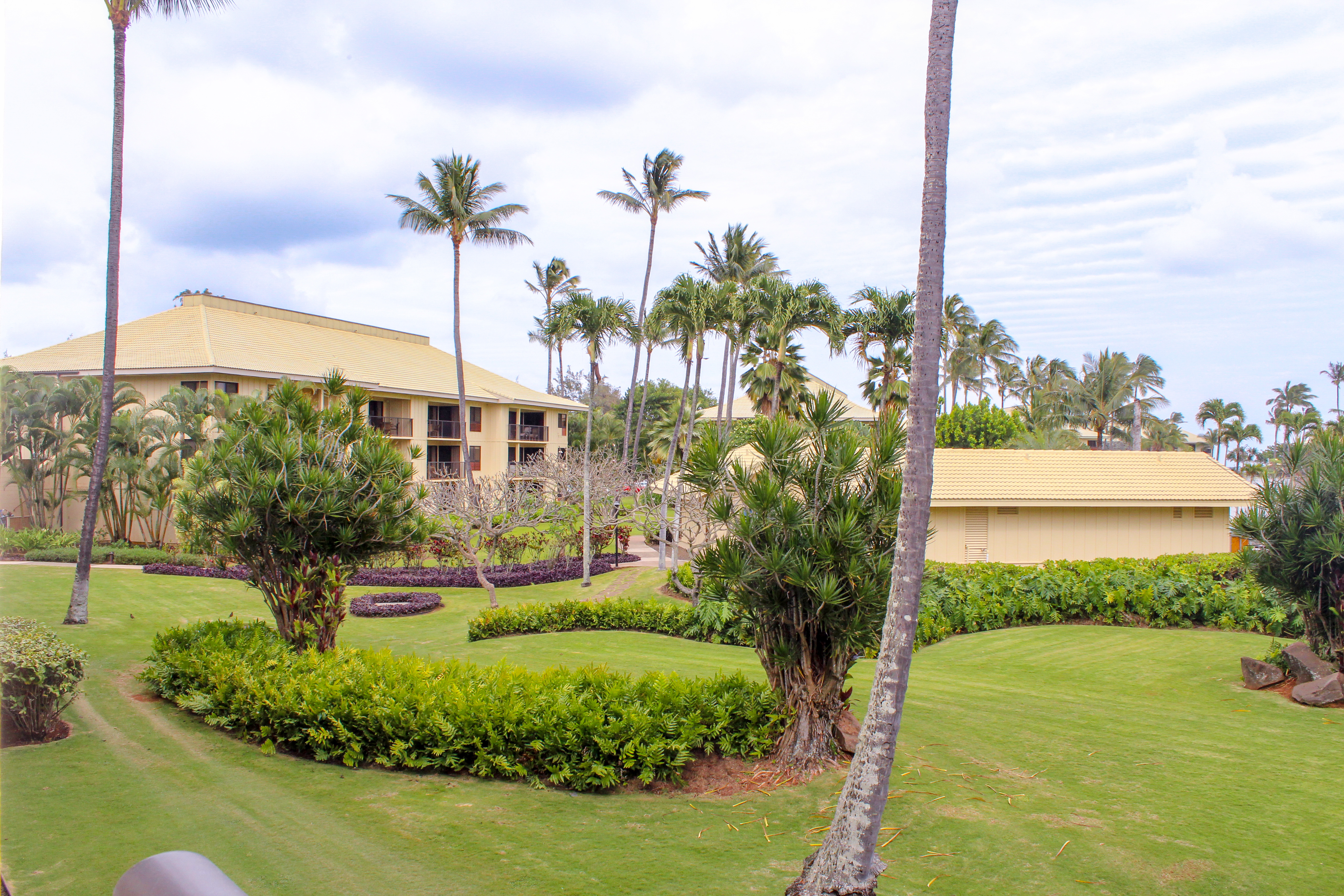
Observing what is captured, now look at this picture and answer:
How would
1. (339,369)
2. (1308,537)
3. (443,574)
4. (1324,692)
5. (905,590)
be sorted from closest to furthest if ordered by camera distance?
(905,590) < (1324,692) < (1308,537) < (339,369) < (443,574)

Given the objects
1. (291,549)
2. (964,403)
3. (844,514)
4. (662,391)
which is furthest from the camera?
(662,391)

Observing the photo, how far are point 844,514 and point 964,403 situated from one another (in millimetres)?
44440

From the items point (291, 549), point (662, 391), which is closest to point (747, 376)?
point (291, 549)

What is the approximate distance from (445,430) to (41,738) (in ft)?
108

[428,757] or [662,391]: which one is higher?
[662,391]

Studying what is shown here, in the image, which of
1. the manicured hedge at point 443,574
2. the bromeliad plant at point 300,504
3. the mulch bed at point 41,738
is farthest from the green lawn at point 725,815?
the manicured hedge at point 443,574

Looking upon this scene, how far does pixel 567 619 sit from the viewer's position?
18.1 meters

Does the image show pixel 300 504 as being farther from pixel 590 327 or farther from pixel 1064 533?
pixel 1064 533

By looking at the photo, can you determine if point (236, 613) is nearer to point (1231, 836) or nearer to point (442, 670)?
point (442, 670)

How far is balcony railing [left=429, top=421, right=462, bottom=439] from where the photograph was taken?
39.5m

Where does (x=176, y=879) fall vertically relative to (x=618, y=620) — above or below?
above

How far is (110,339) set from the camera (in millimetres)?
15547

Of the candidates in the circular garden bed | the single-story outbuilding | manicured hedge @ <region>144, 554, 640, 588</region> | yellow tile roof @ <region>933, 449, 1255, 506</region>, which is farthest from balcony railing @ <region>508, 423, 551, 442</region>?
the single-story outbuilding

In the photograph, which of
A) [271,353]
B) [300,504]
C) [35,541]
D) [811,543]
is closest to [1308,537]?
[811,543]
